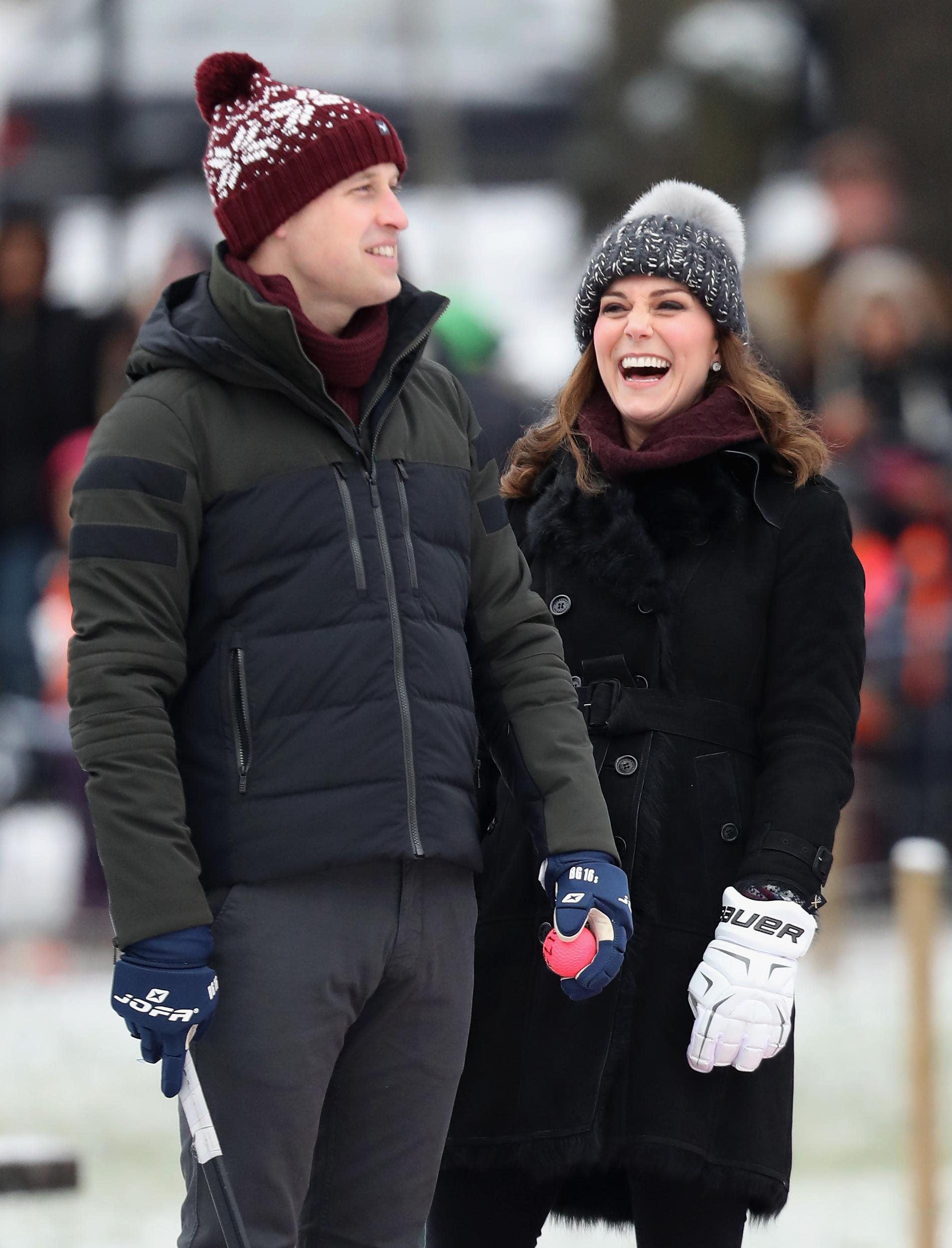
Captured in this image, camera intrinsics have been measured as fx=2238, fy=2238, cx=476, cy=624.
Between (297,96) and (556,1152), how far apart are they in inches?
61.6

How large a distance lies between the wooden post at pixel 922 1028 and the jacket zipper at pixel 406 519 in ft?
6.56

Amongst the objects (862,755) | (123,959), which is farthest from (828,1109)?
(123,959)

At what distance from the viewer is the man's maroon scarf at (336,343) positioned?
9.71 feet

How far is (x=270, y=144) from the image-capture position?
2998 mm

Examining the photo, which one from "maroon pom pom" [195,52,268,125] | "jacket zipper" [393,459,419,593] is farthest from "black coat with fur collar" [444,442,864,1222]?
"maroon pom pom" [195,52,268,125]

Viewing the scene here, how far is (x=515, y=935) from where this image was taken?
343cm

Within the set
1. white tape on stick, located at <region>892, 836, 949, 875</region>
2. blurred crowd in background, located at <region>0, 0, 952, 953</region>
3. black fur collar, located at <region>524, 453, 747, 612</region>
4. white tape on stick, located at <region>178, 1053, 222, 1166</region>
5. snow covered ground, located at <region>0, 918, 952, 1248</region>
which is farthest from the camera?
blurred crowd in background, located at <region>0, 0, 952, 953</region>

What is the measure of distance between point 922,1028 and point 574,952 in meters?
1.94

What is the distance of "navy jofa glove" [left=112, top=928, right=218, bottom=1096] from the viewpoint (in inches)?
107

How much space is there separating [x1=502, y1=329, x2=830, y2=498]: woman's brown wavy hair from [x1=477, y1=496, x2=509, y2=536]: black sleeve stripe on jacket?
0.92 feet

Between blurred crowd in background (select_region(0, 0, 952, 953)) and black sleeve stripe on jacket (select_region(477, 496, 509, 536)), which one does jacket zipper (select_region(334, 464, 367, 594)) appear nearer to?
black sleeve stripe on jacket (select_region(477, 496, 509, 536))

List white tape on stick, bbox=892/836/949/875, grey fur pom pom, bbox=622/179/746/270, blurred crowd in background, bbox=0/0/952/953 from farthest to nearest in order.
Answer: blurred crowd in background, bbox=0/0/952/953, white tape on stick, bbox=892/836/949/875, grey fur pom pom, bbox=622/179/746/270

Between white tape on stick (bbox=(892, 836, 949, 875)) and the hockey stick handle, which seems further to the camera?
white tape on stick (bbox=(892, 836, 949, 875))

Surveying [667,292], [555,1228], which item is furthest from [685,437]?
[555,1228]
